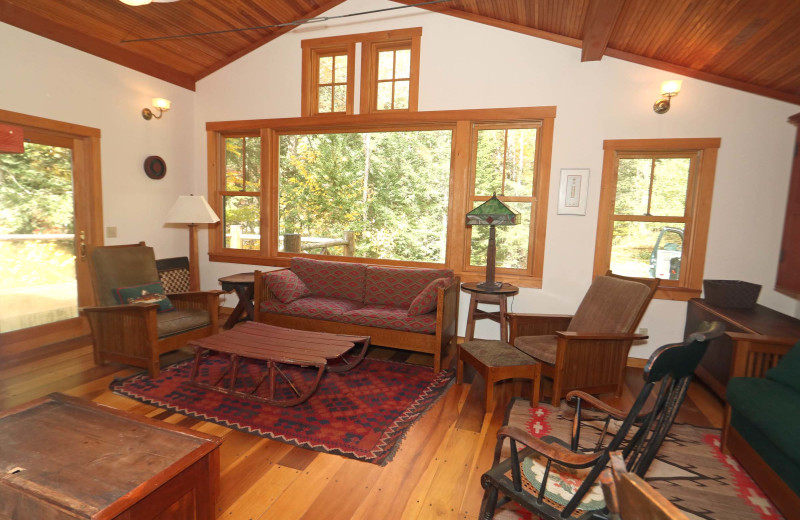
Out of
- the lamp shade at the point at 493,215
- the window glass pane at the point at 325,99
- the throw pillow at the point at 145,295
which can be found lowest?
the throw pillow at the point at 145,295

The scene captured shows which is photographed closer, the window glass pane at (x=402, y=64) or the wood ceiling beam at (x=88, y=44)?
the wood ceiling beam at (x=88, y=44)

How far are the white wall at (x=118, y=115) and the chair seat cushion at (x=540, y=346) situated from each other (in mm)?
4322

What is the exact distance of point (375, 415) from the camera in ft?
8.86

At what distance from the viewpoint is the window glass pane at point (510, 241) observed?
13.5 feet

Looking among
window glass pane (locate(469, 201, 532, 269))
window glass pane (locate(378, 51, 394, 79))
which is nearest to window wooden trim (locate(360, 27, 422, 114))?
window glass pane (locate(378, 51, 394, 79))

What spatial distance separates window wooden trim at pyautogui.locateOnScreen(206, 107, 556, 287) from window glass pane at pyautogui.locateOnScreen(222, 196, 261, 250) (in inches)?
3.9

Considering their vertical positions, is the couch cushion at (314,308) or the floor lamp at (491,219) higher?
the floor lamp at (491,219)

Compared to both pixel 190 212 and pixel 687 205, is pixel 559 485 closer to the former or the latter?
pixel 687 205

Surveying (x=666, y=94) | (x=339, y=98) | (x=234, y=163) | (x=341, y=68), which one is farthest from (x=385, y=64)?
(x=666, y=94)

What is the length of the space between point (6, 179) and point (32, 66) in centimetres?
103

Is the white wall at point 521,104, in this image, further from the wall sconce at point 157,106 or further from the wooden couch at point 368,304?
the wooden couch at point 368,304

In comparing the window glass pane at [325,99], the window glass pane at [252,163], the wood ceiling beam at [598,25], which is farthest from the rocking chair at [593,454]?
the window glass pane at [252,163]

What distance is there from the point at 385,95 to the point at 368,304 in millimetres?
2321

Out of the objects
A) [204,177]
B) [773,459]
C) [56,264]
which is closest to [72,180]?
[56,264]
